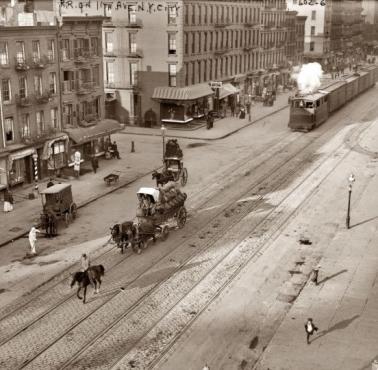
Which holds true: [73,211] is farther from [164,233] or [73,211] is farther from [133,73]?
[133,73]

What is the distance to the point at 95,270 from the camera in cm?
2206

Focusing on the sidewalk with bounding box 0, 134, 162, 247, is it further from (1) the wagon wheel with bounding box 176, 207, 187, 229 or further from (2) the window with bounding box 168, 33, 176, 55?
(2) the window with bounding box 168, 33, 176, 55

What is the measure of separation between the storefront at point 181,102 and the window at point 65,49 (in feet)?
60.7

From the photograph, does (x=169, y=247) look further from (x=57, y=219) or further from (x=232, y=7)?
(x=232, y=7)

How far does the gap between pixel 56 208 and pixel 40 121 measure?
12.3m

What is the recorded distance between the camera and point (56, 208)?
99.8 ft

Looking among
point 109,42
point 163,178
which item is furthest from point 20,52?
point 109,42

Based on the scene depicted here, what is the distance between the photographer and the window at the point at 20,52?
37750 millimetres

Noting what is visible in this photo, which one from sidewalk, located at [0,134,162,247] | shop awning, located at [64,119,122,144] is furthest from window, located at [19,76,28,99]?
sidewalk, located at [0,134,162,247]

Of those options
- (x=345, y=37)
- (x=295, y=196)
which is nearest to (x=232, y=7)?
(x=295, y=196)

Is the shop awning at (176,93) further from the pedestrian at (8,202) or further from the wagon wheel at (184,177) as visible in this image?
the pedestrian at (8,202)

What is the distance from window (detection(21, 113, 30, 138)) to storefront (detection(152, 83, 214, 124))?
76.5ft

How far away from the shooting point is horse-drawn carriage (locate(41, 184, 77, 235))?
2934 cm

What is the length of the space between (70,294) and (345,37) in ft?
440
